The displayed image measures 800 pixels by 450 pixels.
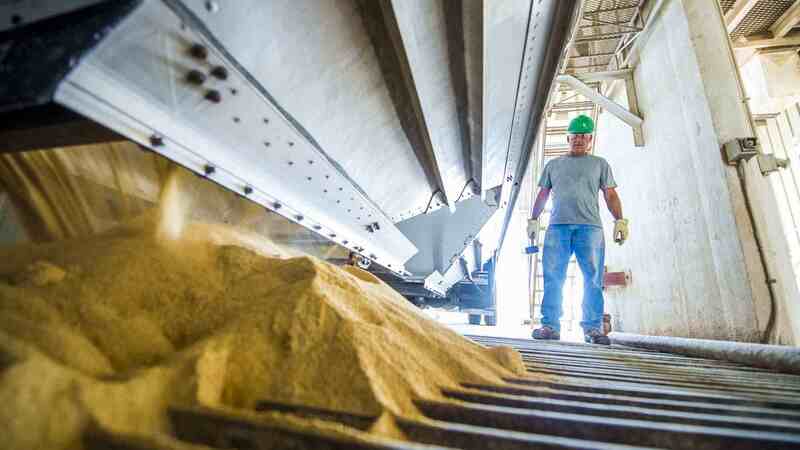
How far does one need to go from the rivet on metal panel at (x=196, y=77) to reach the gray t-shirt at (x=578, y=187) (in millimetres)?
2580

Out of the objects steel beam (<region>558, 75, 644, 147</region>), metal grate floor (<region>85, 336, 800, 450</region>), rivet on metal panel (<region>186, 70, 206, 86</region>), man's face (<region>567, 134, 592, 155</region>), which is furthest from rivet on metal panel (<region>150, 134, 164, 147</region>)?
steel beam (<region>558, 75, 644, 147</region>)

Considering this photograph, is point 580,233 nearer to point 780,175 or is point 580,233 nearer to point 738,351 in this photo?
point 738,351

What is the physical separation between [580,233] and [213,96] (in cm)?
262

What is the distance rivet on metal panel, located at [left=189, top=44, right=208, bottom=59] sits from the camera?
3.06 ft

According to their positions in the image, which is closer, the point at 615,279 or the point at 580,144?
the point at 580,144

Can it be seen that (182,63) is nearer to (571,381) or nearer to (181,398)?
(181,398)

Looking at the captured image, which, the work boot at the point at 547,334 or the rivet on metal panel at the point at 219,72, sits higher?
the rivet on metal panel at the point at 219,72

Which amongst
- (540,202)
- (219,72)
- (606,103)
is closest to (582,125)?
(540,202)

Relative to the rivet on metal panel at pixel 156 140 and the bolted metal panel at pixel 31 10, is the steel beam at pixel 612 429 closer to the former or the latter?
the rivet on metal panel at pixel 156 140

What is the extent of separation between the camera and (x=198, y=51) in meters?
0.94

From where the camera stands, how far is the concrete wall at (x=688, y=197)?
260cm

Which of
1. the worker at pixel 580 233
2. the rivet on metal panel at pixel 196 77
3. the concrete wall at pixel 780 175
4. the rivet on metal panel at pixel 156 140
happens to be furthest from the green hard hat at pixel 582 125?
the rivet on metal panel at pixel 156 140

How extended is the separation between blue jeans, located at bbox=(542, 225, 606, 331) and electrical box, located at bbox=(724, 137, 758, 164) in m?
0.92

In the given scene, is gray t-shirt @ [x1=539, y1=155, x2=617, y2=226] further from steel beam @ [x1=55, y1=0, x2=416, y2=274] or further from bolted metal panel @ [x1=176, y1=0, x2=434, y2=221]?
steel beam @ [x1=55, y1=0, x2=416, y2=274]
